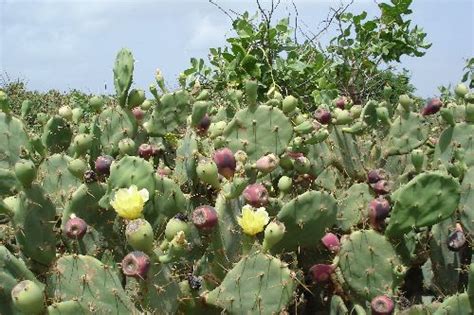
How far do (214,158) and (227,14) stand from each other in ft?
12.3

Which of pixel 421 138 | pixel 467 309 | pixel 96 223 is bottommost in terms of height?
pixel 467 309

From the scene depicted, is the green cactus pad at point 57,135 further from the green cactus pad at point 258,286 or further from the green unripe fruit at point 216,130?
the green cactus pad at point 258,286

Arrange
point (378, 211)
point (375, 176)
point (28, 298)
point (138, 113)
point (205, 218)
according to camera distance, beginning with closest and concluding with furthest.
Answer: point (28, 298) → point (205, 218) → point (378, 211) → point (375, 176) → point (138, 113)

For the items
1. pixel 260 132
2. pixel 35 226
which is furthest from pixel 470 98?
pixel 35 226

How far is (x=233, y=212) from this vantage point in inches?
86.3

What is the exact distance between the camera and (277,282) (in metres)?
2.04

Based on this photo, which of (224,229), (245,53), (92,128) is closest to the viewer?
(224,229)

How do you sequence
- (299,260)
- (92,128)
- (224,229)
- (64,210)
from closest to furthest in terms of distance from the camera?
(224,229), (64,210), (299,260), (92,128)

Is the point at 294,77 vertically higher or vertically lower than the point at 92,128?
higher

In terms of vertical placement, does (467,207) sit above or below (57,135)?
below

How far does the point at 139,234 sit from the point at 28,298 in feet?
1.05

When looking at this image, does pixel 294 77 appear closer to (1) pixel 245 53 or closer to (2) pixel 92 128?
(1) pixel 245 53

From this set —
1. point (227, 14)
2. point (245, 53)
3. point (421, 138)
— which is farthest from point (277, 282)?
point (227, 14)

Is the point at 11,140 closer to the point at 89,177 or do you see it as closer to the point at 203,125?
the point at 89,177
